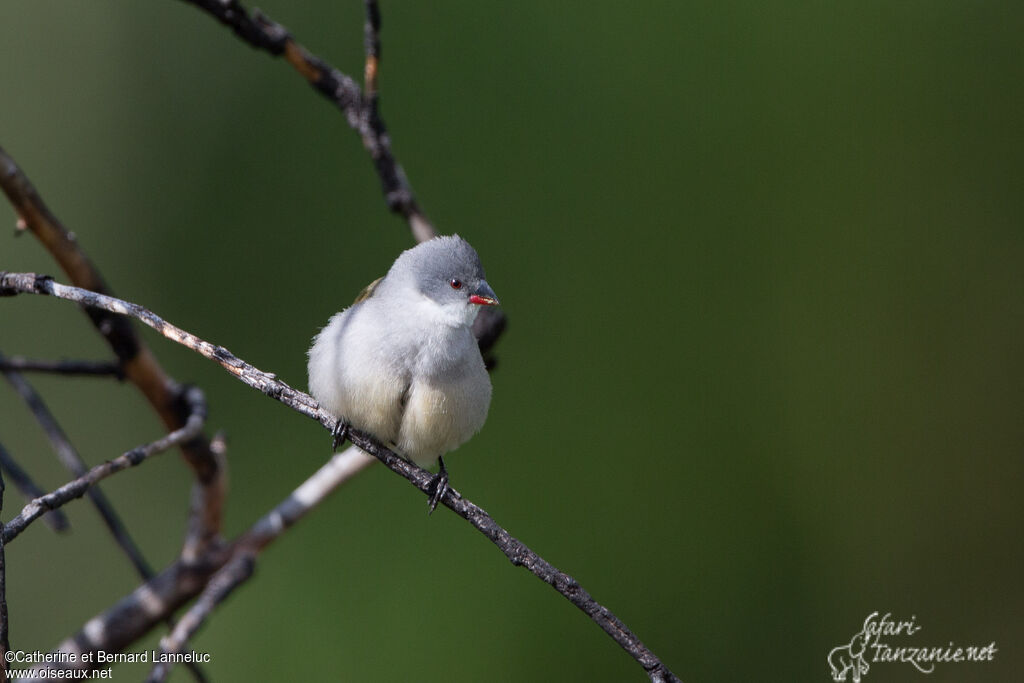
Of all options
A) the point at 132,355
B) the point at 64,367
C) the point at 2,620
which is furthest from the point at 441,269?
the point at 2,620

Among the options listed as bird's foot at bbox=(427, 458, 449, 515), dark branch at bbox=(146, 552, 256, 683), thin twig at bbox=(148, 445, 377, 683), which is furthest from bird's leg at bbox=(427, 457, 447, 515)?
dark branch at bbox=(146, 552, 256, 683)

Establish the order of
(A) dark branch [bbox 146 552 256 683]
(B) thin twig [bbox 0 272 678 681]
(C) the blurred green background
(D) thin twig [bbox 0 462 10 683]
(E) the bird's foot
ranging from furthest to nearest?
(C) the blurred green background, (E) the bird's foot, (A) dark branch [bbox 146 552 256 683], (B) thin twig [bbox 0 272 678 681], (D) thin twig [bbox 0 462 10 683]

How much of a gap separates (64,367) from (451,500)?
3.65 ft

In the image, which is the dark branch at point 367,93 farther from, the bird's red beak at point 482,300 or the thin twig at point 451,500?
the thin twig at point 451,500

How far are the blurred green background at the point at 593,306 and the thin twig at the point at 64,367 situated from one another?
1.53m

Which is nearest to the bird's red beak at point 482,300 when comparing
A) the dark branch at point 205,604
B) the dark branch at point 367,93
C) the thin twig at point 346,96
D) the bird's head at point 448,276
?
the bird's head at point 448,276

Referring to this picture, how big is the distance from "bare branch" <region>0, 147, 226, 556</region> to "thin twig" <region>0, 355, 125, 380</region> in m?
0.03

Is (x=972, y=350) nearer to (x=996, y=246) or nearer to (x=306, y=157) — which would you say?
(x=996, y=246)

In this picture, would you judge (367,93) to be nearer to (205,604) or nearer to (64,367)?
(64,367)

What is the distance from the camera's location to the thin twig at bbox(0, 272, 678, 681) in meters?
1.38

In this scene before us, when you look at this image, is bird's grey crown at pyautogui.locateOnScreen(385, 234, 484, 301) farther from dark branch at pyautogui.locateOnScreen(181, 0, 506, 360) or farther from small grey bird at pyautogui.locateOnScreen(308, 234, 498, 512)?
dark branch at pyautogui.locateOnScreen(181, 0, 506, 360)

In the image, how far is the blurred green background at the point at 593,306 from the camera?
3621 mm

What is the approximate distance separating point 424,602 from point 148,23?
282 cm

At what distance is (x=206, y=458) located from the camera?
7.74ft
